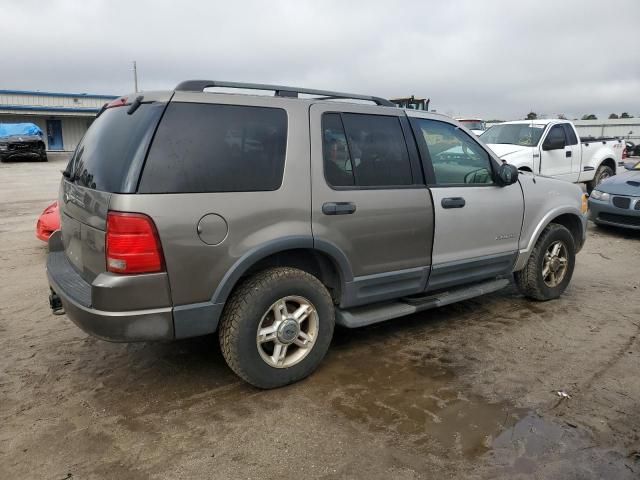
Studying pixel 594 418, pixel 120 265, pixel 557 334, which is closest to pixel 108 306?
pixel 120 265

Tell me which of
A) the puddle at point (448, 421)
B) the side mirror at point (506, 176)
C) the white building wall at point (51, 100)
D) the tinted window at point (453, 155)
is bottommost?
the puddle at point (448, 421)

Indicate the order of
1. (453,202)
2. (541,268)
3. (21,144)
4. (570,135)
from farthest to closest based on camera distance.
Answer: (21,144), (570,135), (541,268), (453,202)

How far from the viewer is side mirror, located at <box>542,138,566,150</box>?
10633 mm

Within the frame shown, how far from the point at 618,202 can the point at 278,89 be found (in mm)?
7518

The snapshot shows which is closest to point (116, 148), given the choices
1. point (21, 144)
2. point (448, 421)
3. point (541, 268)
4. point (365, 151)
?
point (365, 151)

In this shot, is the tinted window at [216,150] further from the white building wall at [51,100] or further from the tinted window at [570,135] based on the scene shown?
the white building wall at [51,100]

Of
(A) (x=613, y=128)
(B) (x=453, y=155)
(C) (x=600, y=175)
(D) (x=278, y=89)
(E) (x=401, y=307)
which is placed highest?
(A) (x=613, y=128)

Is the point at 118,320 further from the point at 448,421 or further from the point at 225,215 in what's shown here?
the point at 448,421

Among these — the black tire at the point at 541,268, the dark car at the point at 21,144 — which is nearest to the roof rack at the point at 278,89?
the black tire at the point at 541,268

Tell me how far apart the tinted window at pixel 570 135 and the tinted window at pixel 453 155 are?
7878 mm

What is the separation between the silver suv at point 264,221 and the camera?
2982mm

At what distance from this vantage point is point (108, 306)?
2.95m

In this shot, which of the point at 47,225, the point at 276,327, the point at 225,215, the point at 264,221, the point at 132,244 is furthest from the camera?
the point at 47,225

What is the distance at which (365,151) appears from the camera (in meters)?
Answer: 3.88
